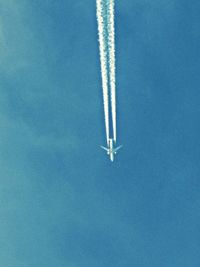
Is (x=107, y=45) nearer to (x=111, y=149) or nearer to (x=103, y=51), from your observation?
(x=103, y=51)

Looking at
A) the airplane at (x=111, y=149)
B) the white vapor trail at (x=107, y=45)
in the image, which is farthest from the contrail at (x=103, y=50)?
the airplane at (x=111, y=149)

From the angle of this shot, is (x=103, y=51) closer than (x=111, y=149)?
Yes

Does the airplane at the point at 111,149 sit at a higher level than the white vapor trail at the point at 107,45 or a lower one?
higher

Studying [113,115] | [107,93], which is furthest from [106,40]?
[113,115]

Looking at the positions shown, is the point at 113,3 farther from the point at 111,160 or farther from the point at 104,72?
the point at 111,160

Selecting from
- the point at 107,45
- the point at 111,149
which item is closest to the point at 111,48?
the point at 107,45

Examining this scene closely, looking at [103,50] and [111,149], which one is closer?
[103,50]

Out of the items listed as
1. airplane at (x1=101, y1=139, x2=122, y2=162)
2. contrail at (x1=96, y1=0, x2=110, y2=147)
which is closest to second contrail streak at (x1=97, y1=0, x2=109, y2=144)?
contrail at (x1=96, y1=0, x2=110, y2=147)

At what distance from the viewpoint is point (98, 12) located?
160ft

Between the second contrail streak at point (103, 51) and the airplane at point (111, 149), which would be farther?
the airplane at point (111, 149)

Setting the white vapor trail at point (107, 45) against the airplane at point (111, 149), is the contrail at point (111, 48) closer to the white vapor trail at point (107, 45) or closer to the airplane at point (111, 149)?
the white vapor trail at point (107, 45)

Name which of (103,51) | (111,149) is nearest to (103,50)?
(103,51)

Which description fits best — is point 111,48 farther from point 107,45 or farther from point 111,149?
point 111,149

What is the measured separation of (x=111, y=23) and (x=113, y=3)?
7.74 ft
